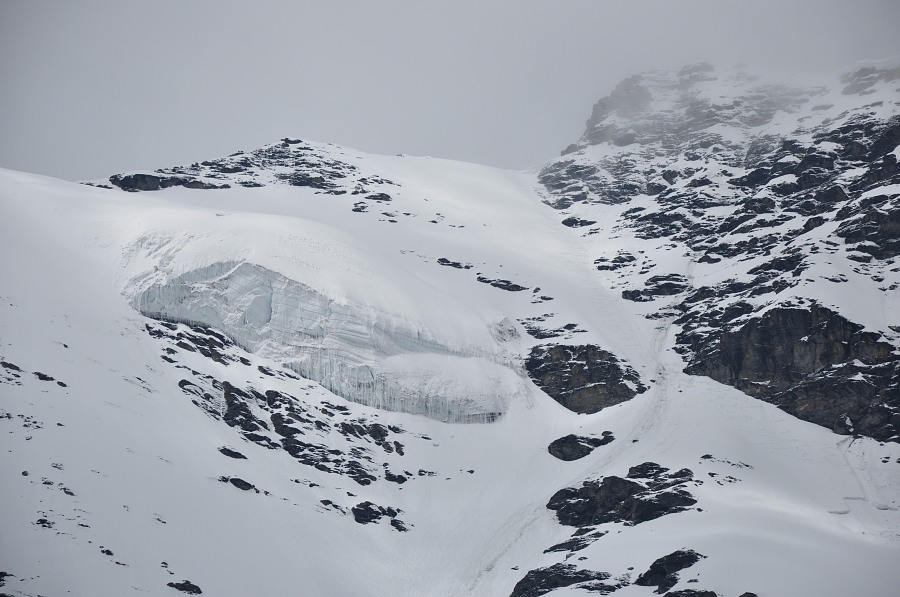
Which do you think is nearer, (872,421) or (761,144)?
(872,421)

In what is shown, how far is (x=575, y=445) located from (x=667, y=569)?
1061 inches

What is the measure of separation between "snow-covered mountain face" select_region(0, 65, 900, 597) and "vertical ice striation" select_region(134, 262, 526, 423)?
270 millimetres

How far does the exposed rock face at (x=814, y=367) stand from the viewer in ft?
363

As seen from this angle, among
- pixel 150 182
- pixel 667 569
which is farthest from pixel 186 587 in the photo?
pixel 150 182

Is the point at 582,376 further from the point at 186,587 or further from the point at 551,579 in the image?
the point at 186,587

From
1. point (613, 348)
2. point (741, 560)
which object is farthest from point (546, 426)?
point (741, 560)

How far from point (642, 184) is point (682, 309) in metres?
49.6

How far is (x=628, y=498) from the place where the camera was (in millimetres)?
100875

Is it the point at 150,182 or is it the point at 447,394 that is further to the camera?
the point at 150,182

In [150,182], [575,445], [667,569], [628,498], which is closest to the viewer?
[667,569]

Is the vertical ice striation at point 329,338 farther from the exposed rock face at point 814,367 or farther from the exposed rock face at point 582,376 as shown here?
the exposed rock face at point 814,367

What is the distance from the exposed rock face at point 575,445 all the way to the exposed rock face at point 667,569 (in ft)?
78.6

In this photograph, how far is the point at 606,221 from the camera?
16925 centimetres

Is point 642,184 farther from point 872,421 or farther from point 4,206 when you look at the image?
point 4,206
